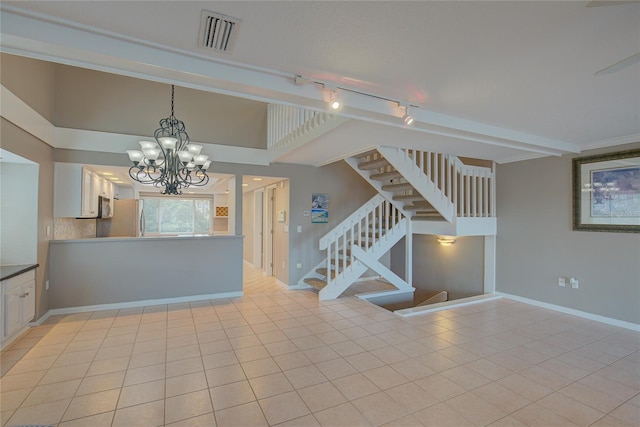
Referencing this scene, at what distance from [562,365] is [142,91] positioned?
247 inches

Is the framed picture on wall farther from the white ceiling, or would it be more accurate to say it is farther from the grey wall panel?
the grey wall panel

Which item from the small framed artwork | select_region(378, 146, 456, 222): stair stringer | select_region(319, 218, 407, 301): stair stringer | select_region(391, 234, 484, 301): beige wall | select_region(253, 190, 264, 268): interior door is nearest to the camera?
select_region(378, 146, 456, 222): stair stringer

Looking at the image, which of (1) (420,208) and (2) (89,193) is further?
(1) (420,208)

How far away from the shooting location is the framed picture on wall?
144 inches

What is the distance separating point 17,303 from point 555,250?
22.7 ft

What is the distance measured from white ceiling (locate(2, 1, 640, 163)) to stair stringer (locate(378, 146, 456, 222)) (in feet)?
4.68

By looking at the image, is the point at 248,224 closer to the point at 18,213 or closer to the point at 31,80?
the point at 18,213

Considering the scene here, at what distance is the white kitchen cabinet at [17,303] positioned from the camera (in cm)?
294

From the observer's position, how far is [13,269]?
324 centimetres

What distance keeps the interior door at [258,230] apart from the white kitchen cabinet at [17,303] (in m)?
4.61

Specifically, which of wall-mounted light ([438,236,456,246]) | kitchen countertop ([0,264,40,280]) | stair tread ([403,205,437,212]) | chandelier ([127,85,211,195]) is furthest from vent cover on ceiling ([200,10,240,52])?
wall-mounted light ([438,236,456,246])

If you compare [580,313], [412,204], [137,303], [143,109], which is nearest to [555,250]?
[580,313]

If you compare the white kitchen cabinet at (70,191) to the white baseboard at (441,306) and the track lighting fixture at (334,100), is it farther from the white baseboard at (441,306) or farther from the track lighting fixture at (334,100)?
the white baseboard at (441,306)

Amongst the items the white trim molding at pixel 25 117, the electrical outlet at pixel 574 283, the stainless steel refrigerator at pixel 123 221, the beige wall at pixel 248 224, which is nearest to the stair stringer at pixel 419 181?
the electrical outlet at pixel 574 283
